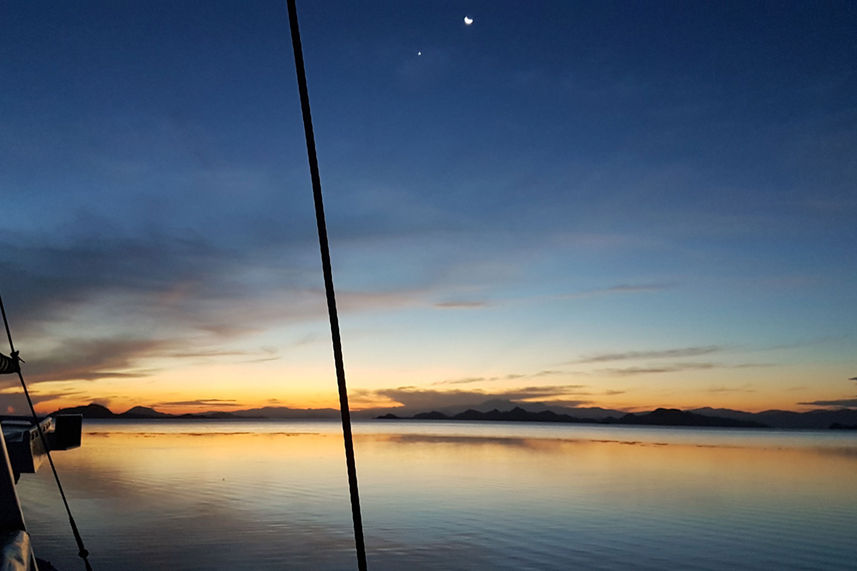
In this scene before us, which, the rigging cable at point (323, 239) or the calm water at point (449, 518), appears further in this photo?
the calm water at point (449, 518)

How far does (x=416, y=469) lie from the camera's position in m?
58.0

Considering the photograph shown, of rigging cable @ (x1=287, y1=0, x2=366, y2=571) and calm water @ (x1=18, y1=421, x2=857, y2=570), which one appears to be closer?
rigging cable @ (x1=287, y1=0, x2=366, y2=571)

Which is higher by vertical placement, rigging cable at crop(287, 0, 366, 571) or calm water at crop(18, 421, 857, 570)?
rigging cable at crop(287, 0, 366, 571)

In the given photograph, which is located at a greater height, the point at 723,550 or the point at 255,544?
the point at 255,544

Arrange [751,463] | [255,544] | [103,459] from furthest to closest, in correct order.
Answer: [751,463]
[103,459]
[255,544]

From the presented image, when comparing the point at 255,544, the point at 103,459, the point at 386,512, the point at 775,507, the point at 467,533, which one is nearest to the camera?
the point at 255,544

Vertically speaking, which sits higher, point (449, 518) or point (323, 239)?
point (323, 239)

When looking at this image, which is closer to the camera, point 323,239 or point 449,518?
point 323,239

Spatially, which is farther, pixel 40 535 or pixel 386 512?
pixel 386 512

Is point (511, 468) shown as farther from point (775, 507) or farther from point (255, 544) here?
point (255, 544)

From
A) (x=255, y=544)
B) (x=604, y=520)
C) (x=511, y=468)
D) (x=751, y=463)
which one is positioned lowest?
(x=751, y=463)

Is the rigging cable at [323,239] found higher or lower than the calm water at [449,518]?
higher

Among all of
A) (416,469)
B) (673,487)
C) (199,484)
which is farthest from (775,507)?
(199,484)

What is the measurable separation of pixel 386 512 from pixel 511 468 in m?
28.7
